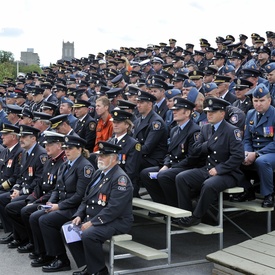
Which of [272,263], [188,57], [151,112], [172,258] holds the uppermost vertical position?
[188,57]

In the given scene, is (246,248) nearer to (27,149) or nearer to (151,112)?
(151,112)

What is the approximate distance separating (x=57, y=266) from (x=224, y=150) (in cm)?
270

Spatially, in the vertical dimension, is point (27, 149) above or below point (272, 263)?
above

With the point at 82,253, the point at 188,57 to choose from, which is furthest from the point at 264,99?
the point at 188,57

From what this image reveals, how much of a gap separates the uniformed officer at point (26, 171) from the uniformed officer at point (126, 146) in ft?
4.85

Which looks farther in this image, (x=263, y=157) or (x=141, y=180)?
(x=141, y=180)

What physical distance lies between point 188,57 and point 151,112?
10.2m

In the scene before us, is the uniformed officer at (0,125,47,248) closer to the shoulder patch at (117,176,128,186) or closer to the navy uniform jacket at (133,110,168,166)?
the navy uniform jacket at (133,110,168,166)

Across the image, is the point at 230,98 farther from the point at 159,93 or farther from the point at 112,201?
the point at 112,201

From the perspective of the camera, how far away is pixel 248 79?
8836 millimetres

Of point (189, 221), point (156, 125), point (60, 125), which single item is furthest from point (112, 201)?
point (60, 125)

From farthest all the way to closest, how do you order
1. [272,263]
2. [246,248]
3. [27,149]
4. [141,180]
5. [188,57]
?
[188,57], [27,149], [141,180], [246,248], [272,263]

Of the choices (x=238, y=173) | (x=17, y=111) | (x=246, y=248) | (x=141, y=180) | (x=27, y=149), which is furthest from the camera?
(x=17, y=111)

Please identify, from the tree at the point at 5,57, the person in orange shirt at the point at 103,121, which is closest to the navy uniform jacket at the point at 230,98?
the person in orange shirt at the point at 103,121
